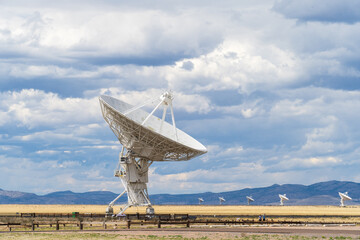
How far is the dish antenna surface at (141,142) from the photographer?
75375 mm

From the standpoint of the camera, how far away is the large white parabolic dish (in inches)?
2945

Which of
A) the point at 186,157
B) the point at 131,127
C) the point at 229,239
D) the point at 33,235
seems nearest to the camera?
the point at 229,239

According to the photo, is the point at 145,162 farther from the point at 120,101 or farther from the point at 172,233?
the point at 172,233

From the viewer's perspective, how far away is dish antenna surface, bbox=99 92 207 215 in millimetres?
75375

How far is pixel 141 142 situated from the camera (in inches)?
3125

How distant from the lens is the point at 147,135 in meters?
77.3

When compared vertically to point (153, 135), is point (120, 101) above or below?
above

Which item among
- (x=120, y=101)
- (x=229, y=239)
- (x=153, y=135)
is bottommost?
(x=229, y=239)

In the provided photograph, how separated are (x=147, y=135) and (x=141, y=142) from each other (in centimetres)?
245

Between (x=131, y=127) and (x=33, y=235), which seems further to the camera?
(x=131, y=127)

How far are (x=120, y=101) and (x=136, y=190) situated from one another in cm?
1462

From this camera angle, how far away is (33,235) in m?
45.2

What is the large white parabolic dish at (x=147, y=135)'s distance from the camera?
74812 mm

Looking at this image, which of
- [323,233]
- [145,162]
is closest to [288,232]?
[323,233]
